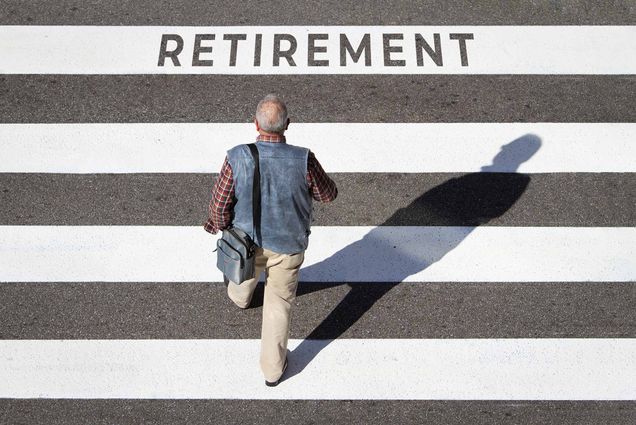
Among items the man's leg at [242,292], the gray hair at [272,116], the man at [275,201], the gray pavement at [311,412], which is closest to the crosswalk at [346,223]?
the gray pavement at [311,412]

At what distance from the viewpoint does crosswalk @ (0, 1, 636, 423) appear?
5.71m

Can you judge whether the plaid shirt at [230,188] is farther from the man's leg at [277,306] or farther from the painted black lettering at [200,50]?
the painted black lettering at [200,50]

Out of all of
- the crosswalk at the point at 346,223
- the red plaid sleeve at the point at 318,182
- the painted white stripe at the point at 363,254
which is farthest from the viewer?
the painted white stripe at the point at 363,254

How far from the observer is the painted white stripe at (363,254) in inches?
242

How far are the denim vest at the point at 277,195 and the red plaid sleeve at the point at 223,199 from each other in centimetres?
3

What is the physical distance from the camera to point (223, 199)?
16.1ft

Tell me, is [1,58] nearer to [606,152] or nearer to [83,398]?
[83,398]

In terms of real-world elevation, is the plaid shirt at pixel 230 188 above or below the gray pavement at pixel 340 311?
above

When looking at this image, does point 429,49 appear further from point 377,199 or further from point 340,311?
point 340,311

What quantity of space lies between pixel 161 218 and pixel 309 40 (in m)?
1.98

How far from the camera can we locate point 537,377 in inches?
226

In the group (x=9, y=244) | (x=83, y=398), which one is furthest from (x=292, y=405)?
(x=9, y=244)

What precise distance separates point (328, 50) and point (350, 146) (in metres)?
0.96

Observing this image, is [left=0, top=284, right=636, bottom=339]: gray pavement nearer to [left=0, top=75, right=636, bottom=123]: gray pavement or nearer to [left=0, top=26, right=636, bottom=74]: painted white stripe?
[left=0, top=75, right=636, bottom=123]: gray pavement
